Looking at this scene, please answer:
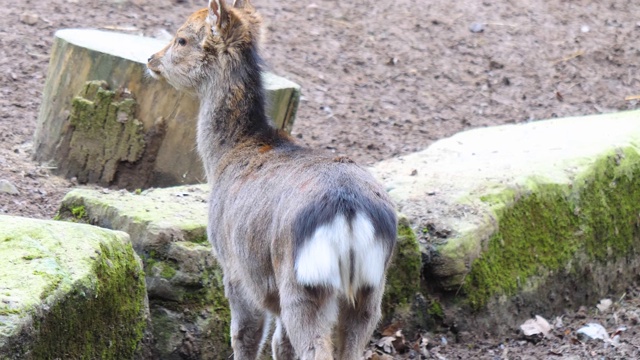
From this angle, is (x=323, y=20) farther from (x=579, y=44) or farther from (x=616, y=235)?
(x=616, y=235)

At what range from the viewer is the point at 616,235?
6.68m

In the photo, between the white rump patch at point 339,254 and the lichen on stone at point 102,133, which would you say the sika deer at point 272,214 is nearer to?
the white rump patch at point 339,254

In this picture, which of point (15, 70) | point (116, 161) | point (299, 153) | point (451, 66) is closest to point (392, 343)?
point (299, 153)

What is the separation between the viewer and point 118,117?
7.01 metres

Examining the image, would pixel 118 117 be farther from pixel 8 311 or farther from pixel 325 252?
pixel 325 252

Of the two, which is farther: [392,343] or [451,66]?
[451,66]

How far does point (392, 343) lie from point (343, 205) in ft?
6.45

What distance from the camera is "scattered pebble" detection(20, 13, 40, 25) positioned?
9852mm

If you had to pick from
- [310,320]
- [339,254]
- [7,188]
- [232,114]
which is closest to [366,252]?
[339,254]

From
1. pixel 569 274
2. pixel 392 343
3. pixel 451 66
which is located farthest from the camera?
pixel 451 66

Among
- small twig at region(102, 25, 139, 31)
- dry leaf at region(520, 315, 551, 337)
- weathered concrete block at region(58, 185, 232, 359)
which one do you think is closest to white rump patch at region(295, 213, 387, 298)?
weathered concrete block at region(58, 185, 232, 359)

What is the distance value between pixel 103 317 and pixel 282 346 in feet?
3.12

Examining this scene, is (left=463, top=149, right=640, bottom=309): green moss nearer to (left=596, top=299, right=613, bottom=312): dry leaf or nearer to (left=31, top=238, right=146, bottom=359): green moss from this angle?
(left=596, top=299, right=613, bottom=312): dry leaf

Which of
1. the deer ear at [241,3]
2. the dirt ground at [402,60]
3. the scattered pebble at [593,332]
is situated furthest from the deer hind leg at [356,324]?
the dirt ground at [402,60]
